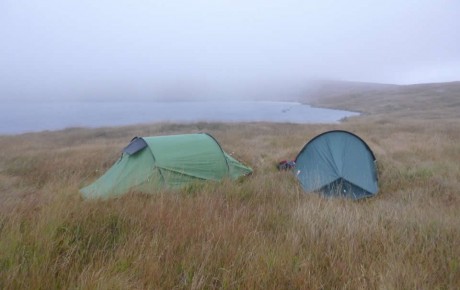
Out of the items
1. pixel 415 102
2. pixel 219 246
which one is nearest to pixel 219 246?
pixel 219 246

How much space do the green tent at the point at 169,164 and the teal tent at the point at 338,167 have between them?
185 centimetres

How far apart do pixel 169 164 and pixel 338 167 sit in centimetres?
400

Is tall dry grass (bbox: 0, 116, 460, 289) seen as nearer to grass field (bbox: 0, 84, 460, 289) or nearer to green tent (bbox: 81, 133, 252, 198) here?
grass field (bbox: 0, 84, 460, 289)

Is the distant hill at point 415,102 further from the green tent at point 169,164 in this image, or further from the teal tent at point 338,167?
the green tent at point 169,164

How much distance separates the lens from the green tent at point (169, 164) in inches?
277

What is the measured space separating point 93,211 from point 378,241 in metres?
2.97

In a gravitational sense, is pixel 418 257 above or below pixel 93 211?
below

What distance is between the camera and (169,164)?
7.25 m

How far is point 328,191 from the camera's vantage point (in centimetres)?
727

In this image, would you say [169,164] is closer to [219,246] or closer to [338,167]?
[338,167]

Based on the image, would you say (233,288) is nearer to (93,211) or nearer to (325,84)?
(93,211)

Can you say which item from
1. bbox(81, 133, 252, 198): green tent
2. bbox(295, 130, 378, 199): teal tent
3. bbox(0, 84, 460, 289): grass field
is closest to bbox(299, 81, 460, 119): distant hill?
bbox(295, 130, 378, 199): teal tent

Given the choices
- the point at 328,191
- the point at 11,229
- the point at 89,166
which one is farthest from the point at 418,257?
the point at 89,166

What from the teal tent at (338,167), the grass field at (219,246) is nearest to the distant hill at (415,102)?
the teal tent at (338,167)
